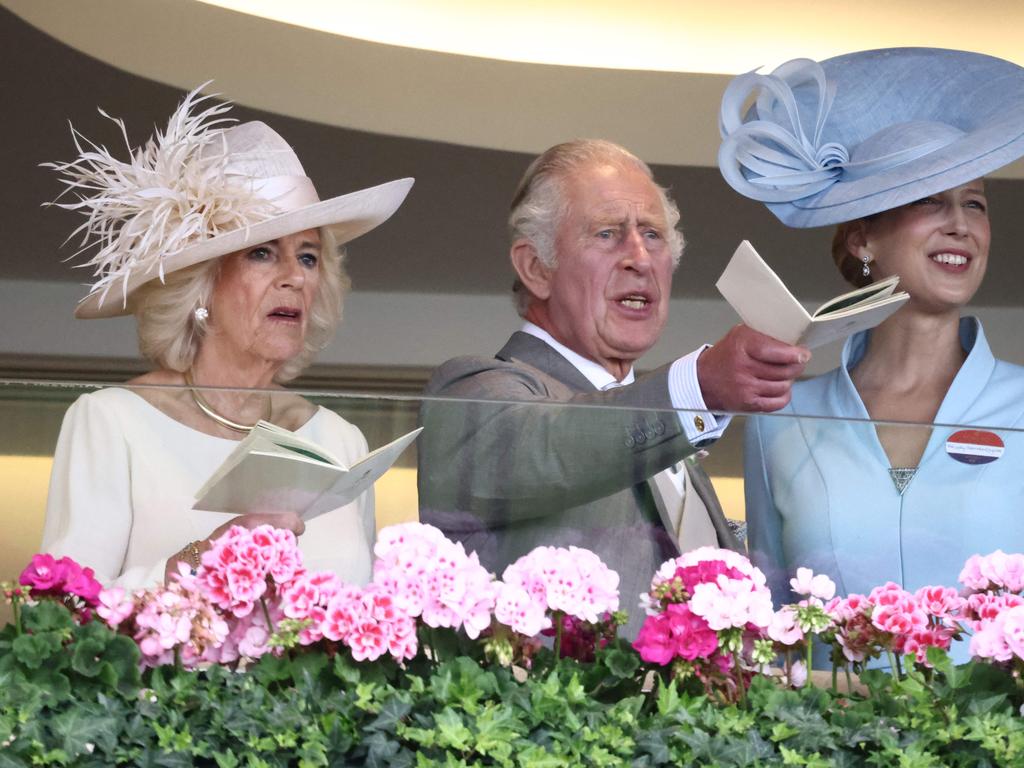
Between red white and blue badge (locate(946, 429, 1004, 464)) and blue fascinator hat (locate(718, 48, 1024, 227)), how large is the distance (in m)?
0.85

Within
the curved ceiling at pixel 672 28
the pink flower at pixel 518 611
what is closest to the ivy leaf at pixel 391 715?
the pink flower at pixel 518 611

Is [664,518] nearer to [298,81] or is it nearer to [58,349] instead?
[298,81]

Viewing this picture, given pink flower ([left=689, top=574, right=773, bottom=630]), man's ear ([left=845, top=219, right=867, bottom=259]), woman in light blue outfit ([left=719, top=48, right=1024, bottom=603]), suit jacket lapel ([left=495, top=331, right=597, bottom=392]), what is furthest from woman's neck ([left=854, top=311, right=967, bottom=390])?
pink flower ([left=689, top=574, right=773, bottom=630])

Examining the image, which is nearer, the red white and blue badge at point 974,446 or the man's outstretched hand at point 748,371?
the red white and blue badge at point 974,446

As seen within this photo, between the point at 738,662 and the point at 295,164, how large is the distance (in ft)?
4.34

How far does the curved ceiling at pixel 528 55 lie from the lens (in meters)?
4.88

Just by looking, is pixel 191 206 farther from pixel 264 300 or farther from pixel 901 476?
pixel 901 476

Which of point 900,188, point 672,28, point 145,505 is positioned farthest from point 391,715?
point 672,28

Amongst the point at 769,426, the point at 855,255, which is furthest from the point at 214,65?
the point at 769,426

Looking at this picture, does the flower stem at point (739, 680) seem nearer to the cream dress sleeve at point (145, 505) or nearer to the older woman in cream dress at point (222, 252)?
the cream dress sleeve at point (145, 505)

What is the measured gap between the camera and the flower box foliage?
1.15 metres

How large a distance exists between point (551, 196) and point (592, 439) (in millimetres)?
1019

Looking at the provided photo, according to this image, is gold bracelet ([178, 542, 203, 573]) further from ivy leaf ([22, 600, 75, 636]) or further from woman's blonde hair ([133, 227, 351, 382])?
woman's blonde hair ([133, 227, 351, 382])

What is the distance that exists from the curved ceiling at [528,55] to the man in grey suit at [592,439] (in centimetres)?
290
